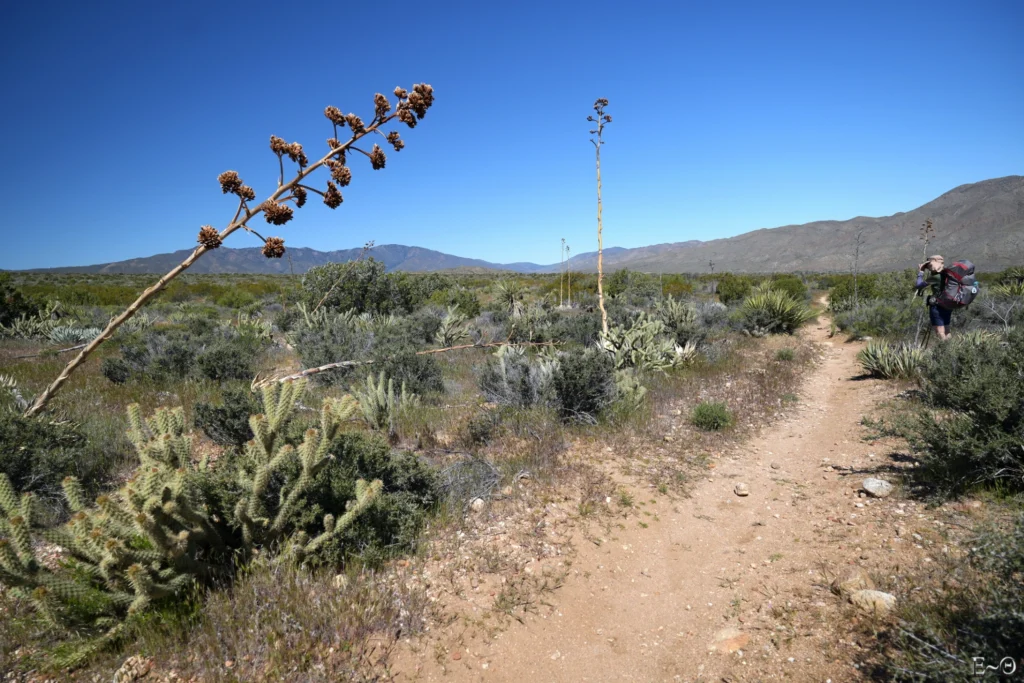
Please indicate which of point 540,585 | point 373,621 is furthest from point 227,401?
point 540,585

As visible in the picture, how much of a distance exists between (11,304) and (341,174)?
1763 centimetres

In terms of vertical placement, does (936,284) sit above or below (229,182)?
below

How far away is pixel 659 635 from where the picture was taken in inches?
116

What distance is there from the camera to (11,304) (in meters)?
13.3

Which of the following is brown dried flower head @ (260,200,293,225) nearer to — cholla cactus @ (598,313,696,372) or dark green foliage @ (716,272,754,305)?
cholla cactus @ (598,313,696,372)

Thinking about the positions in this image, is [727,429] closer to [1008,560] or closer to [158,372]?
[1008,560]

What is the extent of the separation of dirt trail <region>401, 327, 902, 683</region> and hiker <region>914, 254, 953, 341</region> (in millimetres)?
4675

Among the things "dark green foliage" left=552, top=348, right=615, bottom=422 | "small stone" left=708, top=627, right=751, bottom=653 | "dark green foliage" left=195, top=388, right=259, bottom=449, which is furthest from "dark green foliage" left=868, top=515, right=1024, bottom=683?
"dark green foliage" left=195, top=388, right=259, bottom=449

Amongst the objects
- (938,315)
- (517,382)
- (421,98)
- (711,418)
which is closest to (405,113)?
(421,98)

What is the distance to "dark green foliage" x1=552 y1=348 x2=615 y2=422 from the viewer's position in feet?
20.3

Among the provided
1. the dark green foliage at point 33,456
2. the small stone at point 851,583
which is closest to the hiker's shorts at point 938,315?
the small stone at point 851,583

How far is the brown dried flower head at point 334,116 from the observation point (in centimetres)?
149

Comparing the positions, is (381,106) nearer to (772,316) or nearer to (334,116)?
(334,116)

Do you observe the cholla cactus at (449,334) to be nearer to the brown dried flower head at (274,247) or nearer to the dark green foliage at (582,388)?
the dark green foliage at (582,388)
